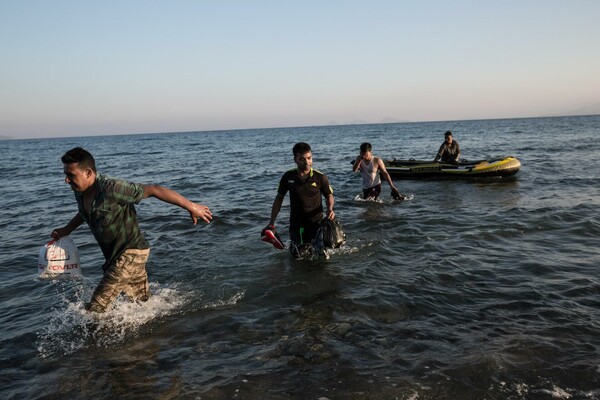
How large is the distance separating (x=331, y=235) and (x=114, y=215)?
3.18 meters

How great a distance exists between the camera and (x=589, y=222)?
9.19 m

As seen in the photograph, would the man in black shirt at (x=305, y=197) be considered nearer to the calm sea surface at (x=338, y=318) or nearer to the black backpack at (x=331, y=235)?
the black backpack at (x=331, y=235)

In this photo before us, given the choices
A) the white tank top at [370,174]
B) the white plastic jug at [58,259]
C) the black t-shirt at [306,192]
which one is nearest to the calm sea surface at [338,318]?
the white plastic jug at [58,259]

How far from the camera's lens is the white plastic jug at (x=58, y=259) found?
4973 millimetres

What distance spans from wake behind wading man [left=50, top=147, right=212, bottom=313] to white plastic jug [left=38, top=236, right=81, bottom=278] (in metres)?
0.13

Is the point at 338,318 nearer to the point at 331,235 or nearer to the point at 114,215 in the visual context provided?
the point at 331,235

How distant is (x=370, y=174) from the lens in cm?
1213

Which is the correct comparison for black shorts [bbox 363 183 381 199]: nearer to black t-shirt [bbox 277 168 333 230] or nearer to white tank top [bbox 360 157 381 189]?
white tank top [bbox 360 157 381 189]

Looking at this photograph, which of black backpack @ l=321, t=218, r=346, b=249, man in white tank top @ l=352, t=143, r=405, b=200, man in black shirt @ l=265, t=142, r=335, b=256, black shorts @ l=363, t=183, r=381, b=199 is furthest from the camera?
black shorts @ l=363, t=183, r=381, b=199

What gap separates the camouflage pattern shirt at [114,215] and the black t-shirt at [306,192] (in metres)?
2.53

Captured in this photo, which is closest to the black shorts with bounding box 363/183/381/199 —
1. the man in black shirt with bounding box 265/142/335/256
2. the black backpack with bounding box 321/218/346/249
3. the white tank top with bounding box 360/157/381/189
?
the white tank top with bounding box 360/157/381/189

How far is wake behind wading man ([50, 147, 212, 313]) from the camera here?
429cm

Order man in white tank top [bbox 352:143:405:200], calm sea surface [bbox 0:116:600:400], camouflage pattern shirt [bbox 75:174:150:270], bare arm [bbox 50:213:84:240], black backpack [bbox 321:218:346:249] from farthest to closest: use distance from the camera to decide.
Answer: man in white tank top [bbox 352:143:405:200]
black backpack [bbox 321:218:346:249]
bare arm [bbox 50:213:84:240]
camouflage pattern shirt [bbox 75:174:150:270]
calm sea surface [bbox 0:116:600:400]

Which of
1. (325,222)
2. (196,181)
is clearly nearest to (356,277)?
(325,222)
